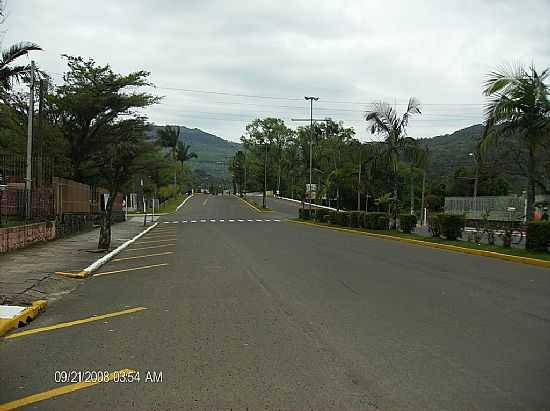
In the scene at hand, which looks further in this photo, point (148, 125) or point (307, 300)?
point (148, 125)

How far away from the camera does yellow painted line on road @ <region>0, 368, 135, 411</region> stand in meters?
5.00

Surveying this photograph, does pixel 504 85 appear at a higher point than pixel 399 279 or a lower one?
higher

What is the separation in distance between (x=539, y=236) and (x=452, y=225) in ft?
17.8

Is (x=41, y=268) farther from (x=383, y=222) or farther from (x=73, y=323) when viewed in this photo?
(x=383, y=222)

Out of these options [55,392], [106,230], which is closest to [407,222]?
[106,230]

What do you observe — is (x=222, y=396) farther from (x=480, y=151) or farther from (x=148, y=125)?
(x=148, y=125)

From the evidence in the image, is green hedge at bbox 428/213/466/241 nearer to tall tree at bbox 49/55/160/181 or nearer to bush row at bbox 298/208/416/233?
bush row at bbox 298/208/416/233

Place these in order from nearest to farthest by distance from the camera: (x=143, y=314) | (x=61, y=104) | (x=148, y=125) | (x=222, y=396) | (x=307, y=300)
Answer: (x=222, y=396)
(x=143, y=314)
(x=307, y=300)
(x=61, y=104)
(x=148, y=125)

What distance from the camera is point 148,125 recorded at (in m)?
43.8

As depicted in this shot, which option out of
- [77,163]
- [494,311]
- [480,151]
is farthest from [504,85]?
[77,163]

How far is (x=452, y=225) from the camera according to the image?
22781 mm

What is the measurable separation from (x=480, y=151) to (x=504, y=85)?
2.35 meters

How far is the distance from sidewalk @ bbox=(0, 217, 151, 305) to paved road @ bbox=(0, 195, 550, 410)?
0.53 m

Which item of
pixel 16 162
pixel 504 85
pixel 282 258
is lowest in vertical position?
pixel 282 258
